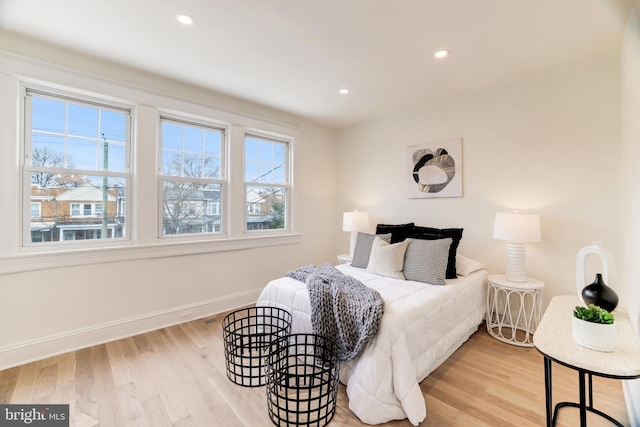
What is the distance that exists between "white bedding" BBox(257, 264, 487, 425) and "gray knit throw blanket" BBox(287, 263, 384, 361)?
0.07 metres

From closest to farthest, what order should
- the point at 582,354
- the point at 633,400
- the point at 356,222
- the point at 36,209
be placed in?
1. the point at 582,354
2. the point at 633,400
3. the point at 36,209
4. the point at 356,222

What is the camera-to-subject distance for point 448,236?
3.02 metres

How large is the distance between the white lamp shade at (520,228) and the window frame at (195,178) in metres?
2.96

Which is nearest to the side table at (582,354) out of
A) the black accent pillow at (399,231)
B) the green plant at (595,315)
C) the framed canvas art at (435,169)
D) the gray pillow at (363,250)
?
the green plant at (595,315)

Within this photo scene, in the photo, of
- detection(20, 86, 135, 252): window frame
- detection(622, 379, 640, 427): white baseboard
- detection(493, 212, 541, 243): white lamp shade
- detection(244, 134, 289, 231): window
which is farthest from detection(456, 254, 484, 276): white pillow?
detection(20, 86, 135, 252): window frame

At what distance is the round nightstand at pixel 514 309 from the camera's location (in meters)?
2.50

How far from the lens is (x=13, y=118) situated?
2.12m

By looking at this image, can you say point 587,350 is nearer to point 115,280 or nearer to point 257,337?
point 257,337

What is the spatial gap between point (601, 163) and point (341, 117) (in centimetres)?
282

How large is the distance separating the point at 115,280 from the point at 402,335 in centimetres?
255

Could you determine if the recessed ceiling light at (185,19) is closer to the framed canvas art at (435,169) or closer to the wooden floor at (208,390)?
the wooden floor at (208,390)

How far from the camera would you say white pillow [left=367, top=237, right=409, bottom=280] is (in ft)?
8.75

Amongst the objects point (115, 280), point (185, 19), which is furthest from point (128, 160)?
point (185, 19)

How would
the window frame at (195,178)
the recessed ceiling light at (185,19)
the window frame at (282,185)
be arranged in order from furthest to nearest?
the window frame at (282,185), the window frame at (195,178), the recessed ceiling light at (185,19)
